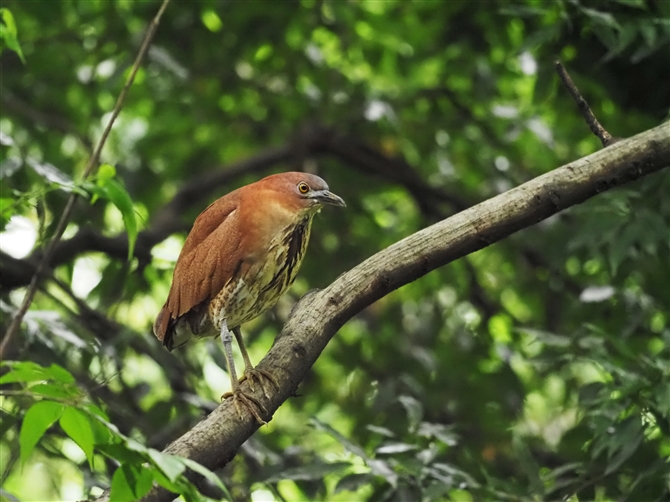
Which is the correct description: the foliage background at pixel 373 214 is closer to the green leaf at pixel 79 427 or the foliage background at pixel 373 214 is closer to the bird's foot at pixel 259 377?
the bird's foot at pixel 259 377

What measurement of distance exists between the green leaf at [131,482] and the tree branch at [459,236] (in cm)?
95

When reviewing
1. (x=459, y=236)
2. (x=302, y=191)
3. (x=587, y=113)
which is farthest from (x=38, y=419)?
(x=587, y=113)

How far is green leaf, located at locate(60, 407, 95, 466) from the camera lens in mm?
1911

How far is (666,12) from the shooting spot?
13.7 feet

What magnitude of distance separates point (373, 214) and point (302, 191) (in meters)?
2.72

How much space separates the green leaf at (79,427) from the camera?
191 cm

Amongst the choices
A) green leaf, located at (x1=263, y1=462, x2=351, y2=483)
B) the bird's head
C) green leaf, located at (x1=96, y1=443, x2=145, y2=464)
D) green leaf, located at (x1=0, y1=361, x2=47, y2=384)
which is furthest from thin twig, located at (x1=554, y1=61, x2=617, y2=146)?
green leaf, located at (x1=0, y1=361, x2=47, y2=384)

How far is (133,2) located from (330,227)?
1.99m

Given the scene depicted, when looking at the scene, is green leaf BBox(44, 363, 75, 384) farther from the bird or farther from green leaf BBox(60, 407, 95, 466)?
the bird

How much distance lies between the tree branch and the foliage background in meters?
0.58

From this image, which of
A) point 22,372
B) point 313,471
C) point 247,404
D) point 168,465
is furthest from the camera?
point 313,471

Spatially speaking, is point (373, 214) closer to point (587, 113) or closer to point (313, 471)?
point (313, 471)

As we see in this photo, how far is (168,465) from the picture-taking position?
1729 millimetres

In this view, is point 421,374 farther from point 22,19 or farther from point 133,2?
point 22,19
